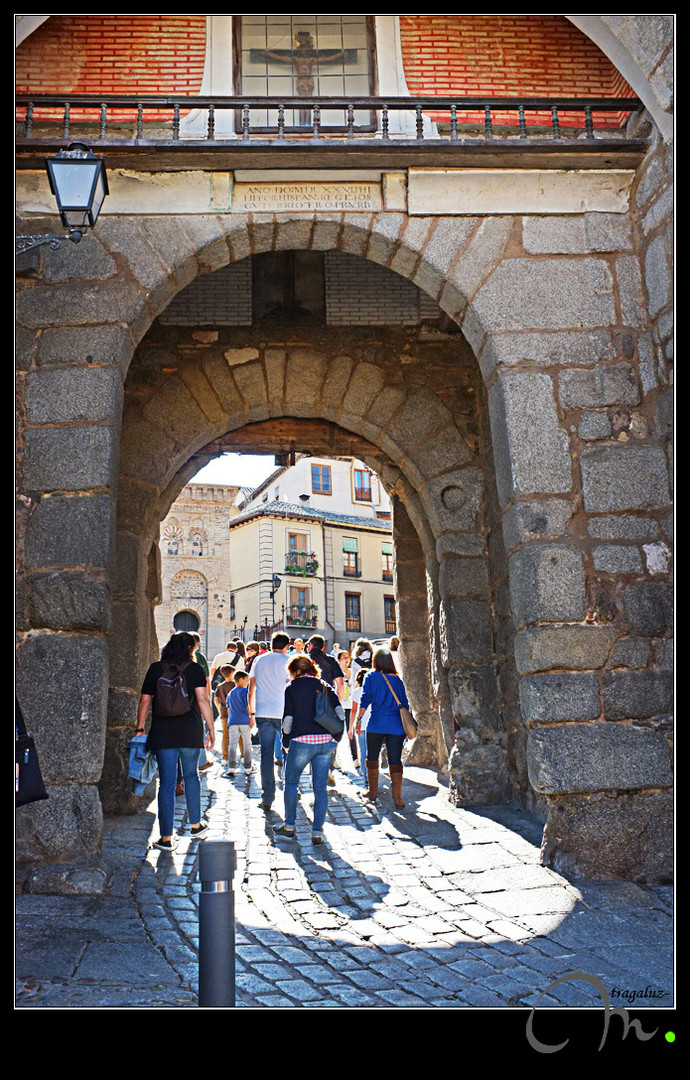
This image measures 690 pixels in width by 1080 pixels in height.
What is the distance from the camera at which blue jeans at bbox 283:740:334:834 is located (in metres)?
5.55

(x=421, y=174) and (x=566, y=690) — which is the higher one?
(x=421, y=174)

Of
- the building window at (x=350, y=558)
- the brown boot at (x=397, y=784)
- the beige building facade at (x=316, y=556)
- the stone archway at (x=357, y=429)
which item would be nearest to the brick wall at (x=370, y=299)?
the stone archway at (x=357, y=429)

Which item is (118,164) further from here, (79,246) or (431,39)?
(431,39)

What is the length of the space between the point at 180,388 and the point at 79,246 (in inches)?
99.7

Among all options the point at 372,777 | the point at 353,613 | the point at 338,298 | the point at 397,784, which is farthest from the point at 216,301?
the point at 353,613

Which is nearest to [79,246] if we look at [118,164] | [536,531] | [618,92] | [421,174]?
[118,164]

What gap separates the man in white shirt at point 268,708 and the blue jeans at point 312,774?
66 centimetres

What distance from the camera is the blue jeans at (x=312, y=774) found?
5555 mm

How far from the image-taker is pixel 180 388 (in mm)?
7531

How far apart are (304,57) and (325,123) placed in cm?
54

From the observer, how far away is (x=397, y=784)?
6383mm

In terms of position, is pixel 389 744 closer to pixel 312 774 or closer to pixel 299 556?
pixel 312 774

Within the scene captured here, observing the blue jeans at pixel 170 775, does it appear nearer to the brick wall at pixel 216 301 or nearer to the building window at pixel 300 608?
the brick wall at pixel 216 301

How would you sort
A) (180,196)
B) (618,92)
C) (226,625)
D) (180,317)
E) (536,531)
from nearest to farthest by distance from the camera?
(536,531)
(180,196)
(618,92)
(180,317)
(226,625)
